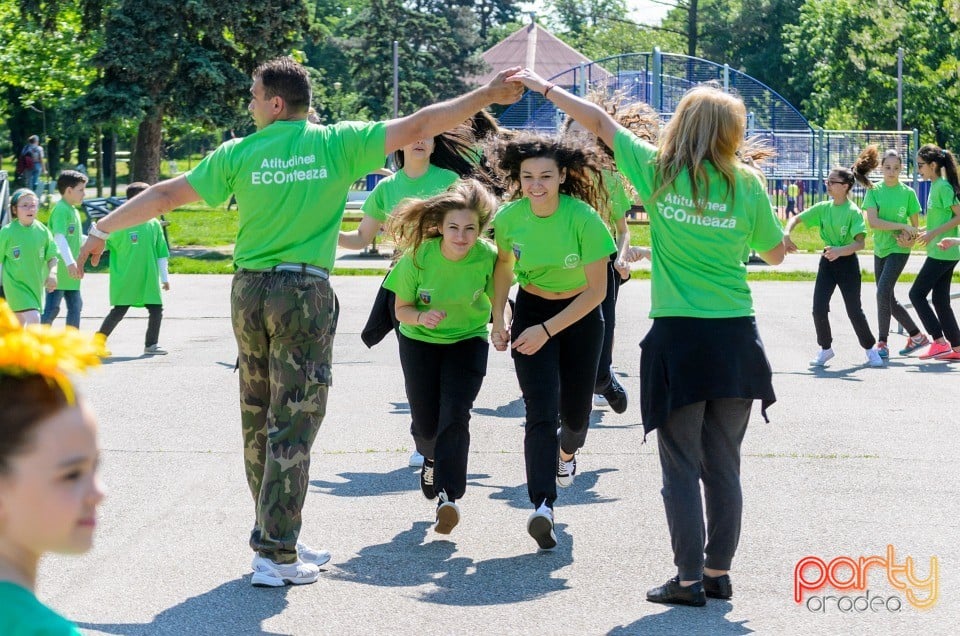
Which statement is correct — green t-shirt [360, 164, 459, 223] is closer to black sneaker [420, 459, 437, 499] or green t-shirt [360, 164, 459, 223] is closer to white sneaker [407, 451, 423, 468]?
white sneaker [407, 451, 423, 468]

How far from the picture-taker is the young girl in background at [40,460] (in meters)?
2.05

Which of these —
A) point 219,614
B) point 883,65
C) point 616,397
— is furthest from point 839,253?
point 883,65

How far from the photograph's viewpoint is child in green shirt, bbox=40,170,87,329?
12062 mm

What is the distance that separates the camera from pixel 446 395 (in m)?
6.29

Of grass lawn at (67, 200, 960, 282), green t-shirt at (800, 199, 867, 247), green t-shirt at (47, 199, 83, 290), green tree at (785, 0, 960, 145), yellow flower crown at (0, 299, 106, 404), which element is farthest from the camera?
green tree at (785, 0, 960, 145)

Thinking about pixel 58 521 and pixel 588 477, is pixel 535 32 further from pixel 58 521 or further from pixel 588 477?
pixel 58 521

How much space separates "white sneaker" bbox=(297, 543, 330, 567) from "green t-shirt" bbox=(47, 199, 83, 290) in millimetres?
6986

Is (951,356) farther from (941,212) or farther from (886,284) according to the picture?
(941,212)

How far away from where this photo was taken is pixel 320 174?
17.9 feet

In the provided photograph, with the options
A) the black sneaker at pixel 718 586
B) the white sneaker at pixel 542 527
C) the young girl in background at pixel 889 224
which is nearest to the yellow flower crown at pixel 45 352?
the black sneaker at pixel 718 586

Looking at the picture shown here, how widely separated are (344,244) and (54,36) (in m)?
30.4

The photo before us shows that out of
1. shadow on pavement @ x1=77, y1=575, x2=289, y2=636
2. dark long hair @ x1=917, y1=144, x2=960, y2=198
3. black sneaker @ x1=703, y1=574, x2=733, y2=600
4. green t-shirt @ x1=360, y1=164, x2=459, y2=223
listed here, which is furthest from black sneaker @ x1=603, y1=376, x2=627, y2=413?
dark long hair @ x1=917, y1=144, x2=960, y2=198

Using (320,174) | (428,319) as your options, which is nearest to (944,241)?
(428,319)

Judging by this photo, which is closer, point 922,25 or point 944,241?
point 944,241
